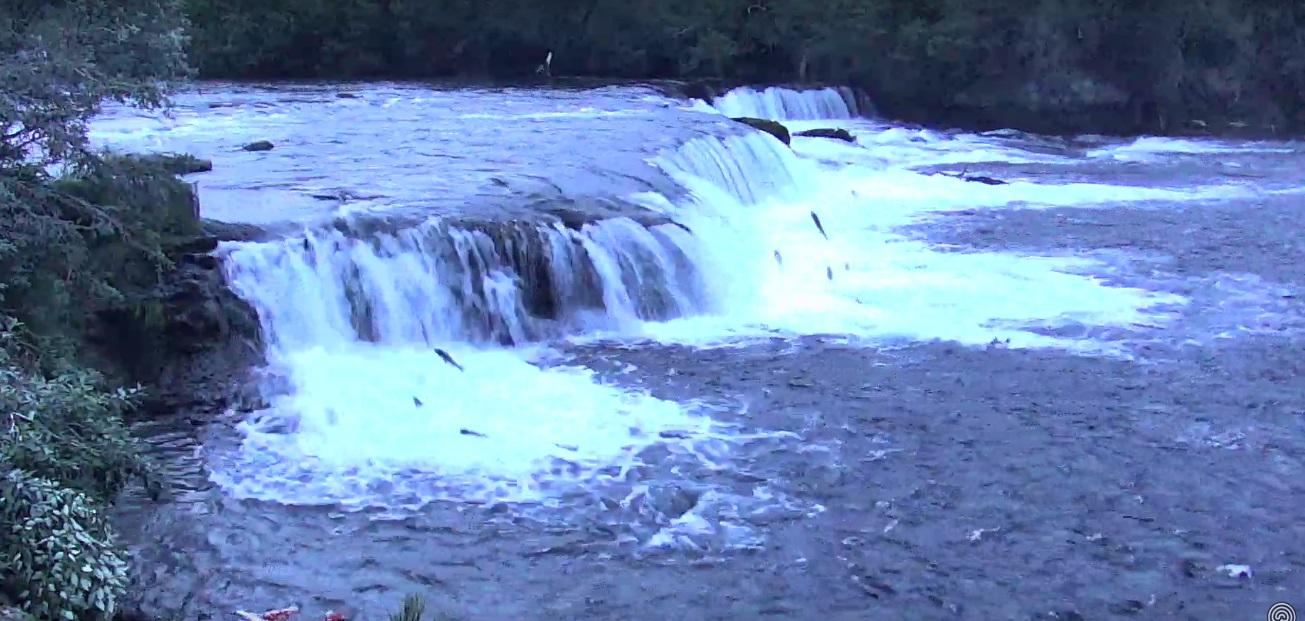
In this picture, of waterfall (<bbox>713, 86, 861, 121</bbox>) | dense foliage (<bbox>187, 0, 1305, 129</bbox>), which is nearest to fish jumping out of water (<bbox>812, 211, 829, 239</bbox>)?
waterfall (<bbox>713, 86, 861, 121</bbox>)

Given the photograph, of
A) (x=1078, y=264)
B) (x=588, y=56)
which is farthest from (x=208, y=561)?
(x=588, y=56)

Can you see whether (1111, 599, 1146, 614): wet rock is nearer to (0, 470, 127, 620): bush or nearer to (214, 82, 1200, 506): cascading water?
(214, 82, 1200, 506): cascading water

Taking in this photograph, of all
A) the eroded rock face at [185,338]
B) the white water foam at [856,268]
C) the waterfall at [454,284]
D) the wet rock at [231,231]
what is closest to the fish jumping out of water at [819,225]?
the white water foam at [856,268]

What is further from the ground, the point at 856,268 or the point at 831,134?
the point at 831,134

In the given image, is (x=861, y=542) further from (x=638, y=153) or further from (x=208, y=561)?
(x=638, y=153)

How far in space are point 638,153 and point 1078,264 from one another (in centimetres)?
668

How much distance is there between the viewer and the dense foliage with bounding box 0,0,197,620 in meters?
6.24

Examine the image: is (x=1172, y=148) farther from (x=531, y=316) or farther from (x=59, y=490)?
(x=59, y=490)

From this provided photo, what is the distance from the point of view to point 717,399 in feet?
36.7

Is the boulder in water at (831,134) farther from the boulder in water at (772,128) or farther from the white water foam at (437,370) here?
the white water foam at (437,370)

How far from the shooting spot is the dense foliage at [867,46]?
118 ft

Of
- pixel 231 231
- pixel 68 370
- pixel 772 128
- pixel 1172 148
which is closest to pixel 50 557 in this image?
pixel 68 370

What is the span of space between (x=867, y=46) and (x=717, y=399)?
92.3 ft

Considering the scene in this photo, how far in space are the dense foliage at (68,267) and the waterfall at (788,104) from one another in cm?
2190
